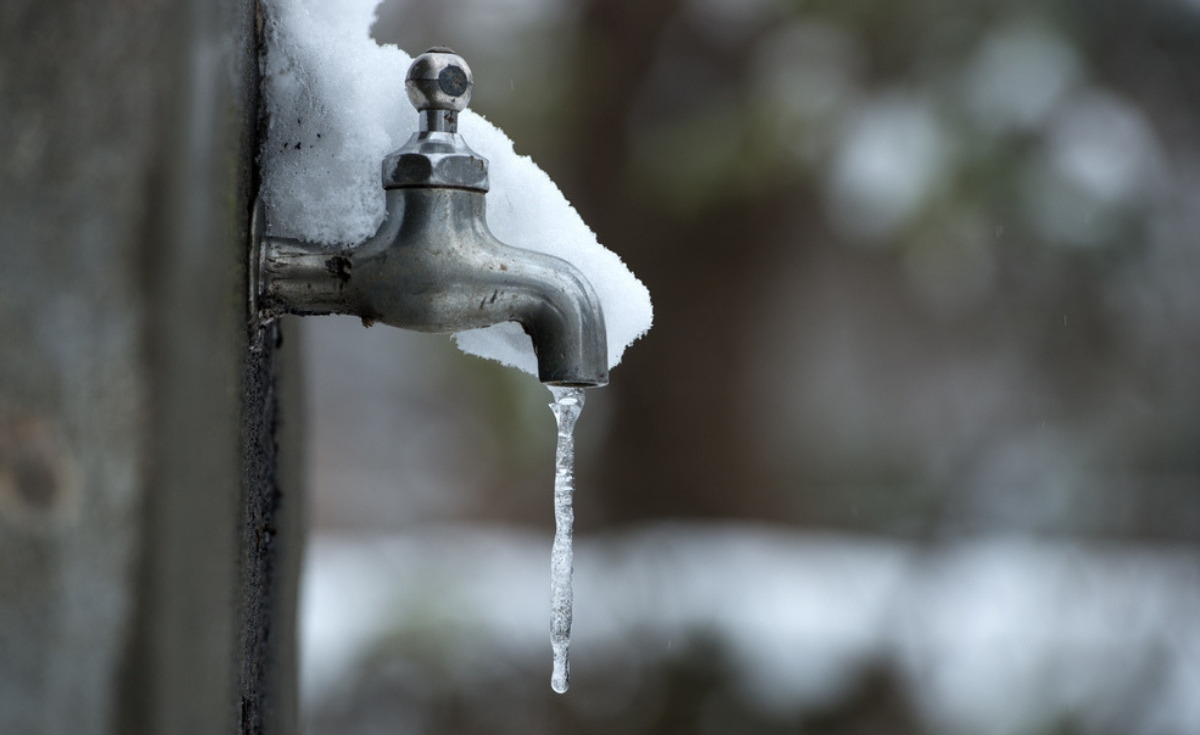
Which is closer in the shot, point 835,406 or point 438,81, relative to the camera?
point 438,81

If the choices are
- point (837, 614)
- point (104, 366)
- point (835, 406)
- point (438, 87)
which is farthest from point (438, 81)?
point (835, 406)

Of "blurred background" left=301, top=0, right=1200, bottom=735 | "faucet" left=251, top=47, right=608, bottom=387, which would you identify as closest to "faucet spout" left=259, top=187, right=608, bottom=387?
"faucet" left=251, top=47, right=608, bottom=387

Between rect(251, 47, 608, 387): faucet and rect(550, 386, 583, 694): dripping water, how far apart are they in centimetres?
A: 9

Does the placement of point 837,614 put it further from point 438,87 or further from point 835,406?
point 438,87

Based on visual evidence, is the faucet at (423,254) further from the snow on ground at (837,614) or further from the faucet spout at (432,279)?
the snow on ground at (837,614)

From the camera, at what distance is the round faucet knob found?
357mm

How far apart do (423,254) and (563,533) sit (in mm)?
164

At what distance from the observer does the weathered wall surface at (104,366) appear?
0.74 ft

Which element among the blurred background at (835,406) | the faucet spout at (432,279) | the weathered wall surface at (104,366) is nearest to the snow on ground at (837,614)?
the blurred background at (835,406)

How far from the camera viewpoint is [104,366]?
0.23m

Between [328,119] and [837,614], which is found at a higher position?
[328,119]

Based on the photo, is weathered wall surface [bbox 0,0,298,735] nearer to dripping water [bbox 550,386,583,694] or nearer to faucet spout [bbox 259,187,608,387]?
faucet spout [bbox 259,187,608,387]

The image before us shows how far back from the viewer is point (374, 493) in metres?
2.93

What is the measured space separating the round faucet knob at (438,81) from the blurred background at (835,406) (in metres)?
2.15
